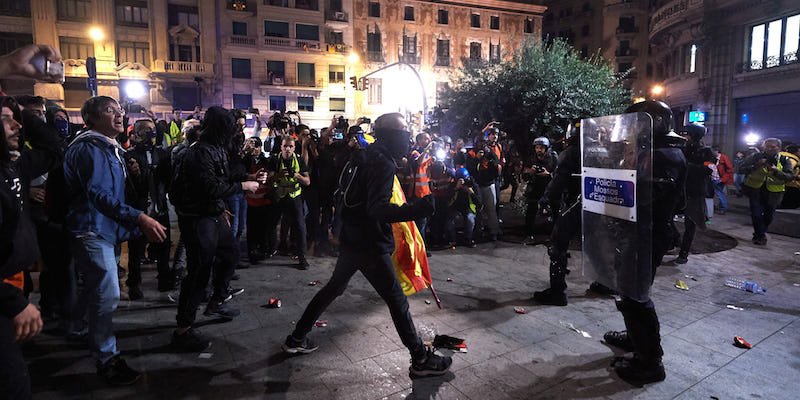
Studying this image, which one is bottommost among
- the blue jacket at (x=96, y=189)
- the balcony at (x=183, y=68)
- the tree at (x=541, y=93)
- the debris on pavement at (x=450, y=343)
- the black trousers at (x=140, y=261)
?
the debris on pavement at (x=450, y=343)

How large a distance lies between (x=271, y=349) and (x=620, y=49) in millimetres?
54413

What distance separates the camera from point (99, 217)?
11.1ft

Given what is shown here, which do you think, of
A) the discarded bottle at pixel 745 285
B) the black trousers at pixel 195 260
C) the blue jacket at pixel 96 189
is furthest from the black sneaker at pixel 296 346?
the discarded bottle at pixel 745 285

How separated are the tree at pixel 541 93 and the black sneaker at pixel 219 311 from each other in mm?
14137

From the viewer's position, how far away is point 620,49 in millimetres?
48969

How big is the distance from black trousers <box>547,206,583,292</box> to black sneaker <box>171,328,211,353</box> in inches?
151

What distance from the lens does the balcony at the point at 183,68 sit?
35250mm

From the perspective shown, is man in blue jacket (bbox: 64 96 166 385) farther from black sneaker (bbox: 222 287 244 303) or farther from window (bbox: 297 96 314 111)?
window (bbox: 297 96 314 111)

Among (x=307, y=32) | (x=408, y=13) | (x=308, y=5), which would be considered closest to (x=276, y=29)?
(x=307, y=32)

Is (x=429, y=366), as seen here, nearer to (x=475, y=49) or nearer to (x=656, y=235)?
(x=656, y=235)

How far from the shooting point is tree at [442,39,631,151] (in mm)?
16688

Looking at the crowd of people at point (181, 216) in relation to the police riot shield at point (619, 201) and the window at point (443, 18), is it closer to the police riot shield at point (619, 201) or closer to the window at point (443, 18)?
the police riot shield at point (619, 201)

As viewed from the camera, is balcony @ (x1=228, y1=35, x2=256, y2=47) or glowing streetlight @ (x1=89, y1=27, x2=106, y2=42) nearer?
glowing streetlight @ (x1=89, y1=27, x2=106, y2=42)

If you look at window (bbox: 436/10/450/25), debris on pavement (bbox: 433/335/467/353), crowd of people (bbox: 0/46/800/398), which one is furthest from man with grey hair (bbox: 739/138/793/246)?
window (bbox: 436/10/450/25)
